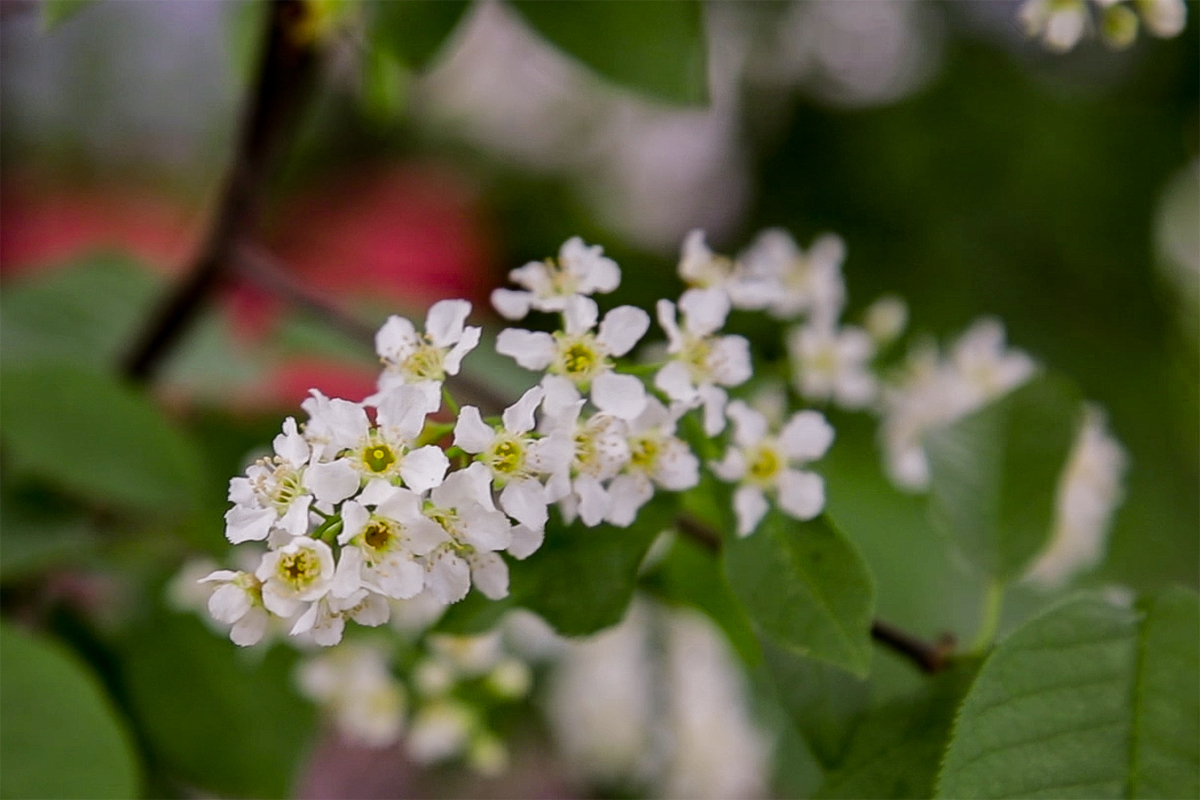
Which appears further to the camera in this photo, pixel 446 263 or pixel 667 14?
pixel 446 263

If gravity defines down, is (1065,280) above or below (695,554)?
below

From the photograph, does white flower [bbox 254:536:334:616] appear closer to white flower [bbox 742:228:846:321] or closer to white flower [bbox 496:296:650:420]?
white flower [bbox 496:296:650:420]

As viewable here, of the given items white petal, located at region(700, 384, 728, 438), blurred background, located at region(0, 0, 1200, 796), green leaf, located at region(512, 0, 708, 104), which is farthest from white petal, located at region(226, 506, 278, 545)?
blurred background, located at region(0, 0, 1200, 796)

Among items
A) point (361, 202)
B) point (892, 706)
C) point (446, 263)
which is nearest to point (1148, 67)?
point (446, 263)

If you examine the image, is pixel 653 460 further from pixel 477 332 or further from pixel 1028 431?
pixel 1028 431

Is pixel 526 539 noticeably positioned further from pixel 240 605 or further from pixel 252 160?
pixel 252 160

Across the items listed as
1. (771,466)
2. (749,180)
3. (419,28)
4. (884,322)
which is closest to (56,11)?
(419,28)
